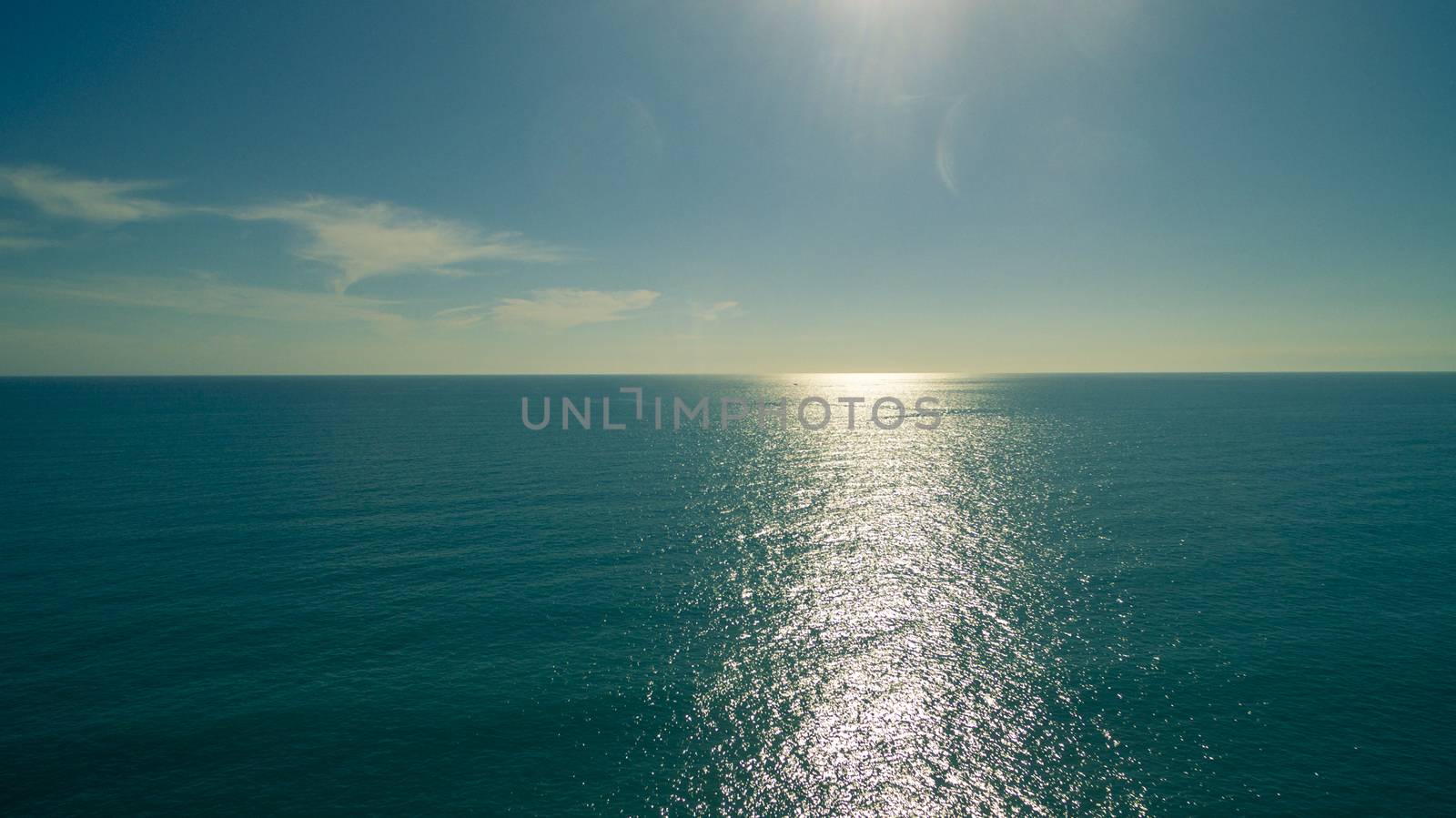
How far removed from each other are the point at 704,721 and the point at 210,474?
327 ft

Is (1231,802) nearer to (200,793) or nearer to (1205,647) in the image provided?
(1205,647)

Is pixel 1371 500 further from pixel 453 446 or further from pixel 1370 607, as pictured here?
pixel 453 446

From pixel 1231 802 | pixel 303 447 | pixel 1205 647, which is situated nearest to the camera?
pixel 1231 802

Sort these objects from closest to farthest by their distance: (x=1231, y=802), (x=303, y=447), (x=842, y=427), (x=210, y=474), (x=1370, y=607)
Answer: (x=1231, y=802) → (x=1370, y=607) → (x=210, y=474) → (x=303, y=447) → (x=842, y=427)

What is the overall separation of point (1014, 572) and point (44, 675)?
7653cm

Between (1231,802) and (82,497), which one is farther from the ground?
(82,497)

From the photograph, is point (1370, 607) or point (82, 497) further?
point (82, 497)

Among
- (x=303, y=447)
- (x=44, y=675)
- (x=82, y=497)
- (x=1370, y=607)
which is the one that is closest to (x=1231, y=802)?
(x=1370, y=607)

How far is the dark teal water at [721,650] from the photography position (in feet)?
108

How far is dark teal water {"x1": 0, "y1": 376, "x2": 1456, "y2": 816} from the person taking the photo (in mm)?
32938

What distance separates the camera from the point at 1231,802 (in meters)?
31.4

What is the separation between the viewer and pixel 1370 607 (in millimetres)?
50531

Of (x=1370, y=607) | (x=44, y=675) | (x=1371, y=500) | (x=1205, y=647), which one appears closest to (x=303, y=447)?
(x=44, y=675)

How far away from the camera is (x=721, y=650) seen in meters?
45.9
